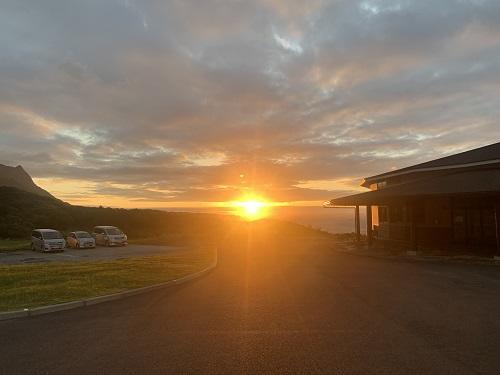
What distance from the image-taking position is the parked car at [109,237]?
115 ft

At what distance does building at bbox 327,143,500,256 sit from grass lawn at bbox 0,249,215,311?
11472 mm

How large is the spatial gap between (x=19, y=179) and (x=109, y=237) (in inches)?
5512

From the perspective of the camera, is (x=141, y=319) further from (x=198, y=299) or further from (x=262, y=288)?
(x=262, y=288)

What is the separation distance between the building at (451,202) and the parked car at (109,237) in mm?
19089

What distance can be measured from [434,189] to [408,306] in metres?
12.1

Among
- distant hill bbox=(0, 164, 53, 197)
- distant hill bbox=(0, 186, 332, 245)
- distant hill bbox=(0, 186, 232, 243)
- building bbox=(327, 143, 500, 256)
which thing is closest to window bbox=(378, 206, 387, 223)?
building bbox=(327, 143, 500, 256)

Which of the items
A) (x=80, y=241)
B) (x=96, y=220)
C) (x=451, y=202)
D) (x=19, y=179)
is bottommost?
(x=80, y=241)

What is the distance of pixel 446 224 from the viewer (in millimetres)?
23172

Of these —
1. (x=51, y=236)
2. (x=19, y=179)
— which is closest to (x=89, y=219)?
(x=51, y=236)

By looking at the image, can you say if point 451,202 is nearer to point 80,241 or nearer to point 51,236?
point 80,241

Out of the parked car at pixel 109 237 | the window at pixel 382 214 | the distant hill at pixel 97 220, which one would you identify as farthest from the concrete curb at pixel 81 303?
the distant hill at pixel 97 220

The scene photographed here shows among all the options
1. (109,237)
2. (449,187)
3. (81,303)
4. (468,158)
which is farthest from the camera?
(109,237)

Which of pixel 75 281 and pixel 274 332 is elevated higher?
pixel 75 281

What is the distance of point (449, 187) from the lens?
65.3 feet
